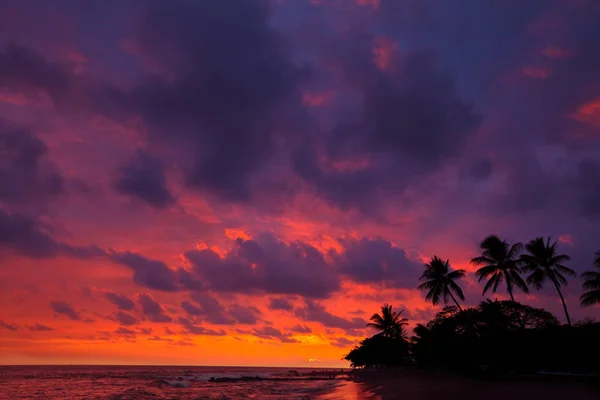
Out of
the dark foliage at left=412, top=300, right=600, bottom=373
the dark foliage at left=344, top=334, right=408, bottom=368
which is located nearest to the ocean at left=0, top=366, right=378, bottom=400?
the dark foliage at left=412, top=300, right=600, bottom=373

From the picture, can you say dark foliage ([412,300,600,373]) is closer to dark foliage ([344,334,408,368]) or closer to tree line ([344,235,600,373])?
tree line ([344,235,600,373])

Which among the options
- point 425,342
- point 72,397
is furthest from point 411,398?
point 72,397

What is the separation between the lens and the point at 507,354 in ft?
133

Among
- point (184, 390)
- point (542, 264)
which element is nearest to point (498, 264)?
point (542, 264)

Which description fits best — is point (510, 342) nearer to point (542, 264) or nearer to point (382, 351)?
point (542, 264)

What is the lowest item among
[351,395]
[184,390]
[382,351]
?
[184,390]

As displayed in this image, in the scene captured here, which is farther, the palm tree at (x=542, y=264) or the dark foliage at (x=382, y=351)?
the dark foliage at (x=382, y=351)

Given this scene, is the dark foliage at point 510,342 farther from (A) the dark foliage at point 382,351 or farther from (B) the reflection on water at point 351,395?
(A) the dark foliage at point 382,351

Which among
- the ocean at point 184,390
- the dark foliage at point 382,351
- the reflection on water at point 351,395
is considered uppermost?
the dark foliage at point 382,351

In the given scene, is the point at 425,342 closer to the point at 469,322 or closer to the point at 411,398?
the point at 469,322

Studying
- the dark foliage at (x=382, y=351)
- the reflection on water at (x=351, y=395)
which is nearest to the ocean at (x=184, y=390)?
the reflection on water at (x=351, y=395)

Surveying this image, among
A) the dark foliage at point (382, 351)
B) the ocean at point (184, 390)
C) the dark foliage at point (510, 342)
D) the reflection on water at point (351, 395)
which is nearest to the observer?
the reflection on water at point (351, 395)

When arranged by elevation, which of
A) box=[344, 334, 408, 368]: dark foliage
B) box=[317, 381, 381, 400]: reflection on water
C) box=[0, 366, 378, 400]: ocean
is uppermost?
box=[344, 334, 408, 368]: dark foliage

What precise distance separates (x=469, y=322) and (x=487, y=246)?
1125 centimetres
